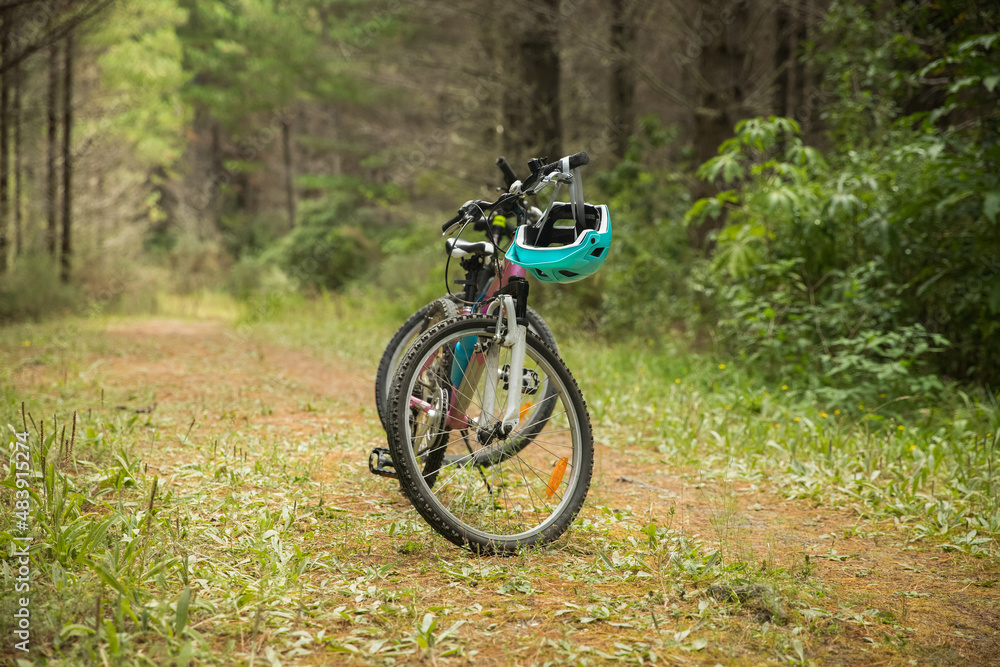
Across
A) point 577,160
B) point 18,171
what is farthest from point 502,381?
point 18,171

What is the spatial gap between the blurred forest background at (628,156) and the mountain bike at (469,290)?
2.74m

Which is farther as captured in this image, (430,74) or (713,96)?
(430,74)

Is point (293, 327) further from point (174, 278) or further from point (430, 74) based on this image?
point (174, 278)

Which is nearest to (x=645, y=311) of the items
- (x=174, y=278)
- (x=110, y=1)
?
(x=110, y=1)

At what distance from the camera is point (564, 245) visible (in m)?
2.71

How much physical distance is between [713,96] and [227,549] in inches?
288

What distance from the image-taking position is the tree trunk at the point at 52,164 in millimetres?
10680

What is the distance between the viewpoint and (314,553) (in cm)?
252

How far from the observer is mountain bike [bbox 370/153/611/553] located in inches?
101

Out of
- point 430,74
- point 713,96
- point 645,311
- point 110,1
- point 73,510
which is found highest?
point 430,74

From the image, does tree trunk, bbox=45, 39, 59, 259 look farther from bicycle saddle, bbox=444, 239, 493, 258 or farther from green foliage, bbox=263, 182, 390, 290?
bicycle saddle, bbox=444, 239, 493, 258

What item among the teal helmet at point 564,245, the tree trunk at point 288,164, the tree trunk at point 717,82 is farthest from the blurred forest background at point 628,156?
the teal helmet at point 564,245

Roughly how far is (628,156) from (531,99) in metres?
1.96

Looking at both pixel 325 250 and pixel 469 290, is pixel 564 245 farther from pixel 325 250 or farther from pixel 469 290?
pixel 325 250
